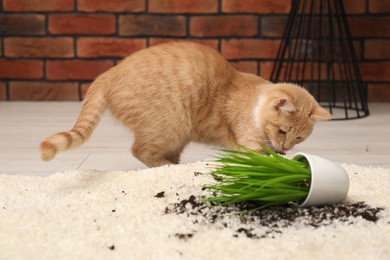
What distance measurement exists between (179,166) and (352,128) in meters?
1.03

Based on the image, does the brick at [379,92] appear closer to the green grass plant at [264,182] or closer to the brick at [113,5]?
the brick at [113,5]

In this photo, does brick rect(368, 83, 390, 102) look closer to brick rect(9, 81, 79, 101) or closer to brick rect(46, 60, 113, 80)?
brick rect(46, 60, 113, 80)

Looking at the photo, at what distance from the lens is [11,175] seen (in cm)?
153

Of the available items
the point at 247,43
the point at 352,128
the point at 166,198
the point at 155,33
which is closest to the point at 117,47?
the point at 155,33

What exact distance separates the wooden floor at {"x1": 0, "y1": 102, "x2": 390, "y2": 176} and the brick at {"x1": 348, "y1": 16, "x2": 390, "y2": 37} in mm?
439

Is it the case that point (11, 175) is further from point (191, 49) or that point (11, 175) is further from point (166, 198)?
point (191, 49)

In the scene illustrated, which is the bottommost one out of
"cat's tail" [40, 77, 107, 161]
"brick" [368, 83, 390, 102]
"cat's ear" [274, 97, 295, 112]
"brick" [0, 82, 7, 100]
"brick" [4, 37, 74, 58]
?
"brick" [0, 82, 7, 100]

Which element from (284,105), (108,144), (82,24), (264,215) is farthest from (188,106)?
(82,24)

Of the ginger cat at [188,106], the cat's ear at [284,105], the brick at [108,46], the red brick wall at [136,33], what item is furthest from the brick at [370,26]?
the cat's ear at [284,105]

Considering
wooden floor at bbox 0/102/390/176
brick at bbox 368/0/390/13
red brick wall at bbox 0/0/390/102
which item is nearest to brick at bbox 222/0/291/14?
red brick wall at bbox 0/0/390/102

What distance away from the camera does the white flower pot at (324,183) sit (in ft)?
3.88

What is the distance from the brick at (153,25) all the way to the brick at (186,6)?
0.12 ft

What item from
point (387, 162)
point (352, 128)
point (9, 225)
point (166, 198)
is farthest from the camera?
point (352, 128)

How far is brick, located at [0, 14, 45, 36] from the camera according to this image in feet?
10.0
